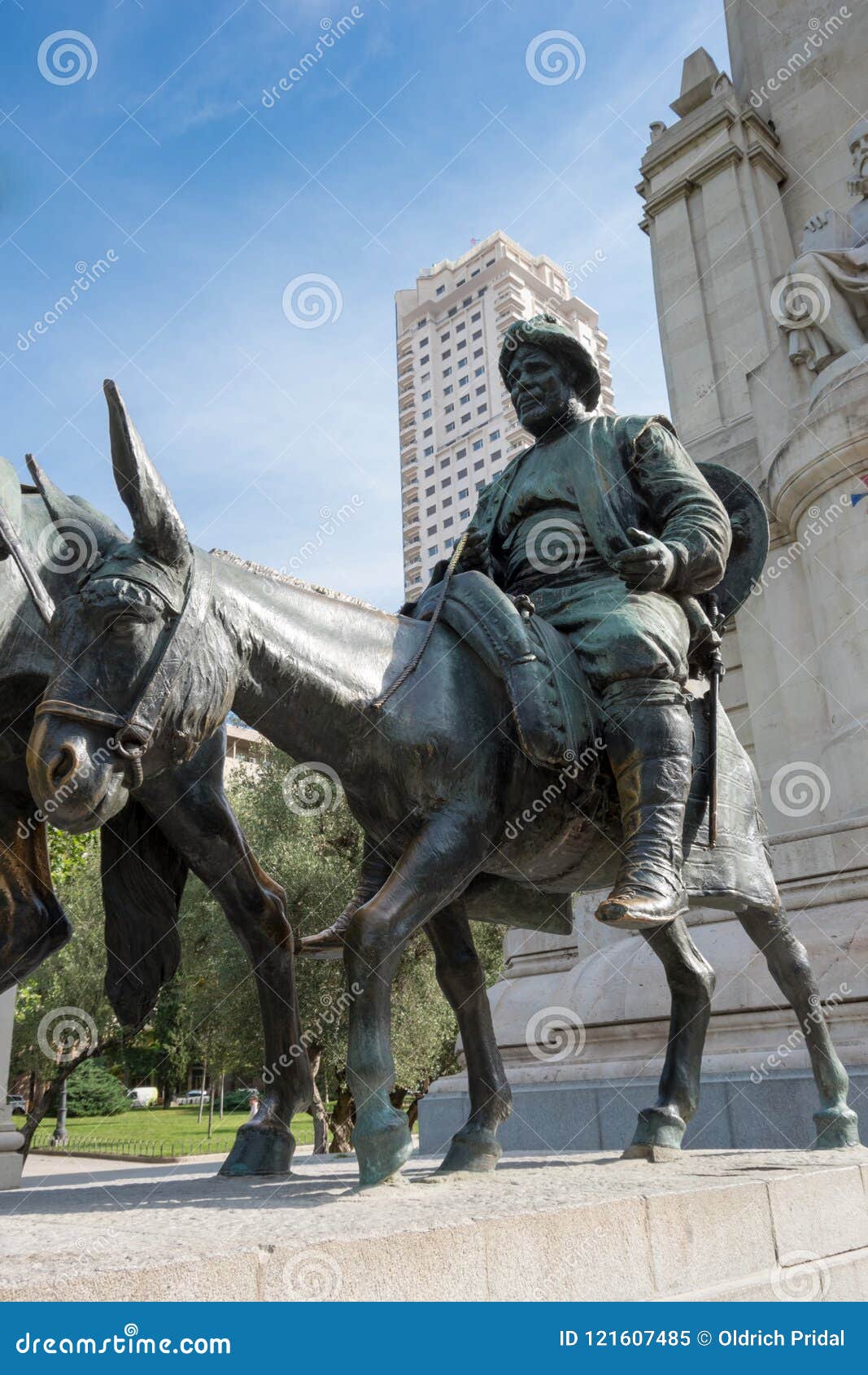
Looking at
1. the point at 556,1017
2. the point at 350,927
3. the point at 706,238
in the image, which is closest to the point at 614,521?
the point at 350,927

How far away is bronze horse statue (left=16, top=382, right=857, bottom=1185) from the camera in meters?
3.03

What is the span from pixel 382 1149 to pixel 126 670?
1.55 m

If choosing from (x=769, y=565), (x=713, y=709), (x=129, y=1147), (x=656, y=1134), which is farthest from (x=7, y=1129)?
(x=129, y=1147)

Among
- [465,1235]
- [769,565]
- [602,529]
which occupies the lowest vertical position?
[465,1235]

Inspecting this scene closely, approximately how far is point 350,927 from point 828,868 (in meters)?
5.79

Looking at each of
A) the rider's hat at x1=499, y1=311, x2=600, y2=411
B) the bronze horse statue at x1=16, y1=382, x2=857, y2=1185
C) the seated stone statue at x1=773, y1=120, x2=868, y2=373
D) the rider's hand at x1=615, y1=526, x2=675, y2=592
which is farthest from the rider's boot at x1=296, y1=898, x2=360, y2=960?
the seated stone statue at x1=773, y1=120, x2=868, y2=373

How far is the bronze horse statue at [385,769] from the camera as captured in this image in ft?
9.94

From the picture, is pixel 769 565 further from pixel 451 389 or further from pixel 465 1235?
pixel 451 389

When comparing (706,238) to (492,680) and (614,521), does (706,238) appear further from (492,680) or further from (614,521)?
(492,680)

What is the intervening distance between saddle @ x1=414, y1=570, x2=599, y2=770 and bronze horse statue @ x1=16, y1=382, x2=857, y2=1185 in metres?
0.08

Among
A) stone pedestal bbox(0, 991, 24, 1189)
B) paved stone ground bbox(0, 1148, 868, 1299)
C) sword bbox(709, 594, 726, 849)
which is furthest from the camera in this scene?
stone pedestal bbox(0, 991, 24, 1189)

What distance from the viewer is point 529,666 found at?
12.6 feet

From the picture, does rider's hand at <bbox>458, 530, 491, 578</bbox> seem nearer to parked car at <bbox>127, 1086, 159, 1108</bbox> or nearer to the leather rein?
the leather rein

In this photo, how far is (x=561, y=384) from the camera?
4.91 m
